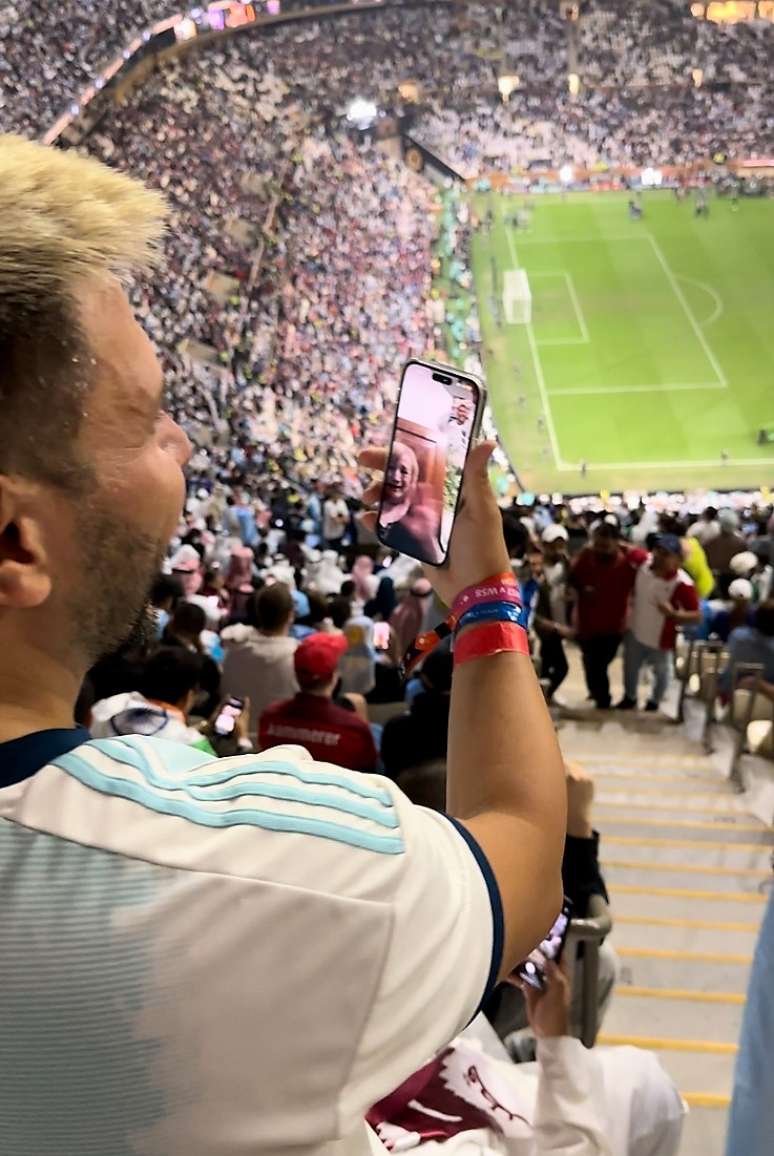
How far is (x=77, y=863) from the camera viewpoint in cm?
85

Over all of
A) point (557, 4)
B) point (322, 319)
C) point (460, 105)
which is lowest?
point (322, 319)

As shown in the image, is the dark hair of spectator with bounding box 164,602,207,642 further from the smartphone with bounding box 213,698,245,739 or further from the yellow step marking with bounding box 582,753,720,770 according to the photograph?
the yellow step marking with bounding box 582,753,720,770

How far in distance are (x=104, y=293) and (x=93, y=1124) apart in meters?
0.71

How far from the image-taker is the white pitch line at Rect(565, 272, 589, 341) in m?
29.6

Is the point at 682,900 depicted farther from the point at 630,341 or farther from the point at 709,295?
the point at 709,295

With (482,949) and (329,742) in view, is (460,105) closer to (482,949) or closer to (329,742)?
(329,742)

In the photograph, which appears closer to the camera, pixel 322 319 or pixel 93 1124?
pixel 93 1124

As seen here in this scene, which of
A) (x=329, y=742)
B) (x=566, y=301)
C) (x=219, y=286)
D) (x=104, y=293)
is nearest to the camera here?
(x=104, y=293)

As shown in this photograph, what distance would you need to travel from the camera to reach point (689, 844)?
5215 millimetres

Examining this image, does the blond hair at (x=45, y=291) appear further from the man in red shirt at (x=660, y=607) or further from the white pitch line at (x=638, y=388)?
the white pitch line at (x=638, y=388)

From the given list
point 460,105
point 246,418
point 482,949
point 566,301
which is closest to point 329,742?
point 482,949

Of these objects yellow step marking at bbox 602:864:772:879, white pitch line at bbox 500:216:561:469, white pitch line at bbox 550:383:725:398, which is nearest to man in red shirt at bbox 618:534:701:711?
yellow step marking at bbox 602:864:772:879

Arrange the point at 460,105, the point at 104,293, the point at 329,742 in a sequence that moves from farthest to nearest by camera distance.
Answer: the point at 460,105 < the point at 329,742 < the point at 104,293

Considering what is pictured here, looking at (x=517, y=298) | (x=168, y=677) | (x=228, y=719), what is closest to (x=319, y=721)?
(x=228, y=719)
